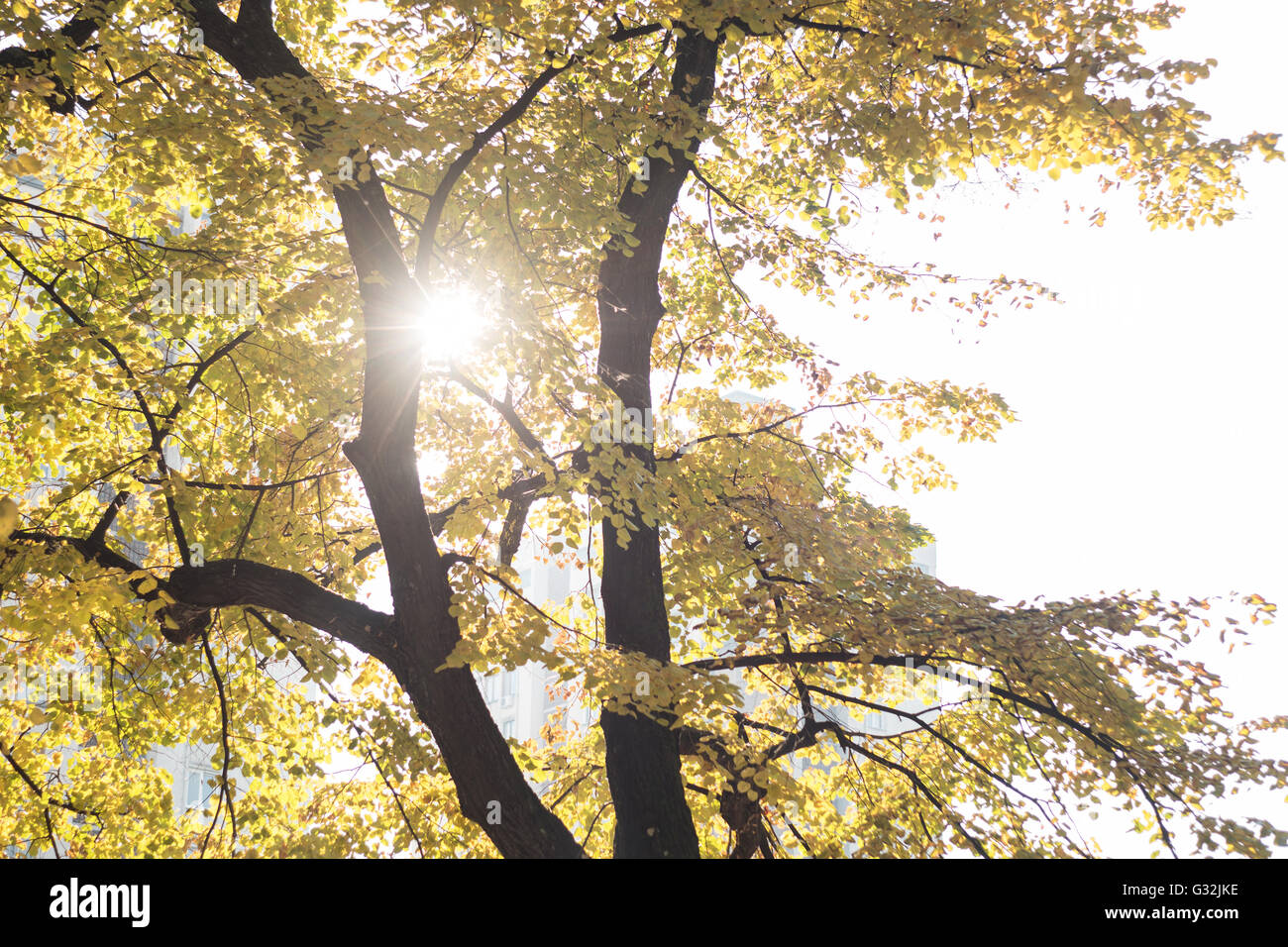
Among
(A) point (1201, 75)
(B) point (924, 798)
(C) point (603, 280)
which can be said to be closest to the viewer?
(A) point (1201, 75)

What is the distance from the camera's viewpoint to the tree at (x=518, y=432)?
595 centimetres

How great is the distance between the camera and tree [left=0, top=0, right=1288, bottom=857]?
5945 mm

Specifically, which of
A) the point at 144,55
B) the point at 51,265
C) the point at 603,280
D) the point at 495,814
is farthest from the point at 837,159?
the point at 51,265

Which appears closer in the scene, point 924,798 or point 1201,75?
point 1201,75

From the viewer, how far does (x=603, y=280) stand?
800 cm

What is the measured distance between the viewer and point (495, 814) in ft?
19.2

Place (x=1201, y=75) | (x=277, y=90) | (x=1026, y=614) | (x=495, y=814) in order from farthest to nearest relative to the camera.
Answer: (x=1026, y=614), (x=1201, y=75), (x=495, y=814), (x=277, y=90)

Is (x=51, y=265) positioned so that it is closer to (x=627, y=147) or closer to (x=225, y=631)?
(x=225, y=631)

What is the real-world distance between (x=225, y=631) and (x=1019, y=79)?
801 cm

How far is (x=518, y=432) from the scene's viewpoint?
21.6 feet
